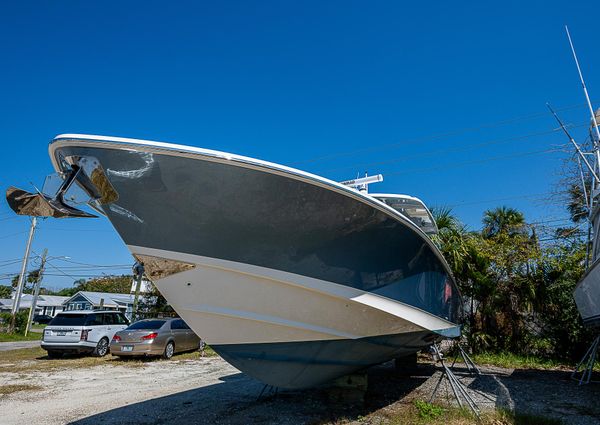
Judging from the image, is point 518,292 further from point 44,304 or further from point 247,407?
point 44,304

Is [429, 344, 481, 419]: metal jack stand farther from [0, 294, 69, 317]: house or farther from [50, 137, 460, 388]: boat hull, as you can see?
[0, 294, 69, 317]: house

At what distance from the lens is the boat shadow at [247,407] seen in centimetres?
435

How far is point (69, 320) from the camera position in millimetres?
11133

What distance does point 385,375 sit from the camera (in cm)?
745

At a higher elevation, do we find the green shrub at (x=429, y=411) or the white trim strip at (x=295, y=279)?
the white trim strip at (x=295, y=279)

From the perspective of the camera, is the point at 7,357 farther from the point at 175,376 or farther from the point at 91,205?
the point at 91,205

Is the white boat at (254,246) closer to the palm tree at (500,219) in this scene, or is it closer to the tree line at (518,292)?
the tree line at (518,292)

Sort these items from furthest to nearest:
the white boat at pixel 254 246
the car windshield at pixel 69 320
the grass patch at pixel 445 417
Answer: the car windshield at pixel 69 320, the grass patch at pixel 445 417, the white boat at pixel 254 246

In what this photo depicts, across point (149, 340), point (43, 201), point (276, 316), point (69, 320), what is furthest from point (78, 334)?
point (276, 316)

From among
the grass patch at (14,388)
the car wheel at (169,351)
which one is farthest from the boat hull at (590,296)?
the car wheel at (169,351)

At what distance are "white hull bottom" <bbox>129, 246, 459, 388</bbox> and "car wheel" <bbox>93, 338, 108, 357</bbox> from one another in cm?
931

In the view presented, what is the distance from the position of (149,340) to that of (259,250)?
8.10 m

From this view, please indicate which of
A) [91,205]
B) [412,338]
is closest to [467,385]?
[412,338]

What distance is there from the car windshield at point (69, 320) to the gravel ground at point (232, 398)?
2887mm
